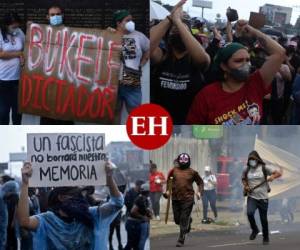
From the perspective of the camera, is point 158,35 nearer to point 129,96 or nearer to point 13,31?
point 129,96

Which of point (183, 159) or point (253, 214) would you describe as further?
point (253, 214)

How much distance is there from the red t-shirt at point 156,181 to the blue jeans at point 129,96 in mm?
420

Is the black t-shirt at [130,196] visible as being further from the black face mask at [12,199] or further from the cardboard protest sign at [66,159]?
the black face mask at [12,199]

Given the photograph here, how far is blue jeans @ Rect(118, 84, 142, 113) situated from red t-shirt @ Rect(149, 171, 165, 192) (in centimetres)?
42

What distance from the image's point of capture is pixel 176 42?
428cm

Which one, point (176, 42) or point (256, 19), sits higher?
point (256, 19)

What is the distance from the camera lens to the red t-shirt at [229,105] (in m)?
4.38

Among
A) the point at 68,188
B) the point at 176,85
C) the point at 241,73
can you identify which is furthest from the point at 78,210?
the point at 241,73

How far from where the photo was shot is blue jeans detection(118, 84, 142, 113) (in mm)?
4168

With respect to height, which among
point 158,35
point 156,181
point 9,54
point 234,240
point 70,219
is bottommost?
point 234,240

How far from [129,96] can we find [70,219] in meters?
0.82

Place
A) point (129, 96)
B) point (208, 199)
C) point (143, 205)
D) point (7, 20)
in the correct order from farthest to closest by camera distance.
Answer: point (208, 199), point (143, 205), point (129, 96), point (7, 20)

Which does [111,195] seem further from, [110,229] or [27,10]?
[27,10]

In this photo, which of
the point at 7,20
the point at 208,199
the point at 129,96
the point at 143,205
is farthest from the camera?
the point at 208,199
